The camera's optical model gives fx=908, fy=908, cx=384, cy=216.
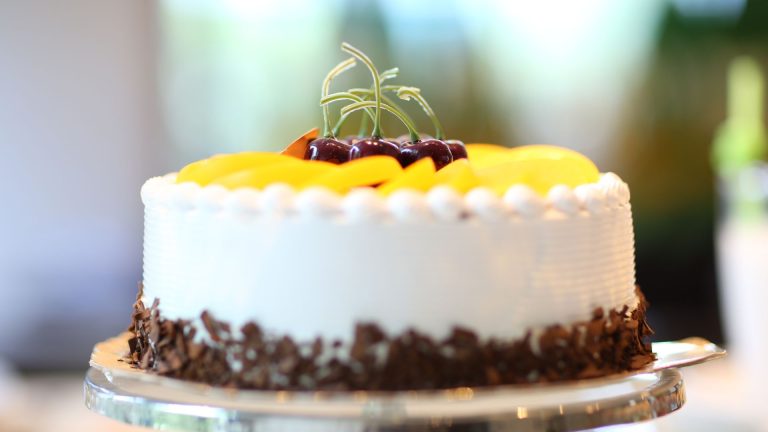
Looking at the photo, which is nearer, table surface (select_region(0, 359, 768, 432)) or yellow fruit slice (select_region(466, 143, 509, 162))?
yellow fruit slice (select_region(466, 143, 509, 162))

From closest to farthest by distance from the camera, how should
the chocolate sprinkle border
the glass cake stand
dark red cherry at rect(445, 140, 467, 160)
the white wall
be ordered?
the glass cake stand
the chocolate sprinkle border
dark red cherry at rect(445, 140, 467, 160)
the white wall

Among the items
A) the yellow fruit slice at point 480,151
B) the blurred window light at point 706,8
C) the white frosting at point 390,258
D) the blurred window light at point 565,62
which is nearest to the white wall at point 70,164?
the blurred window light at point 565,62

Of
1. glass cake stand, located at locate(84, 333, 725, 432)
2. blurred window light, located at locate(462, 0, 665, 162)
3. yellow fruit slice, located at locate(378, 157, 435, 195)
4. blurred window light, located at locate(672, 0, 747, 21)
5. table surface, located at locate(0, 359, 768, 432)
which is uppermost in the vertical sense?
blurred window light, located at locate(672, 0, 747, 21)

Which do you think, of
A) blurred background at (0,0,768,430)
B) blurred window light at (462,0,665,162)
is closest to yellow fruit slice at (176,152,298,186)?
blurred background at (0,0,768,430)

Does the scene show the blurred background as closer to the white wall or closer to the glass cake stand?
the white wall

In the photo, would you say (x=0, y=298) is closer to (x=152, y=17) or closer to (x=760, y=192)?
(x=152, y=17)

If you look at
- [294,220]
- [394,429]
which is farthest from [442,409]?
[294,220]

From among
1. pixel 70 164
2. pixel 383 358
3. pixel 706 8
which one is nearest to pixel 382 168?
pixel 383 358

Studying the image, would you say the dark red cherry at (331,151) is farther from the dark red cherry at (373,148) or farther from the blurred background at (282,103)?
the blurred background at (282,103)

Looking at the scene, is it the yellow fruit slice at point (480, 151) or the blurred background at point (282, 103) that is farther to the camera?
the blurred background at point (282, 103)
